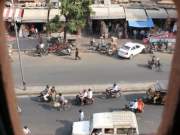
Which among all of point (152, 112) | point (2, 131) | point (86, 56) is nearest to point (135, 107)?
point (152, 112)

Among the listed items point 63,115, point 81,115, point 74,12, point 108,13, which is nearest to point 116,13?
point 108,13

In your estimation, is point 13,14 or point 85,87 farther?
point 13,14

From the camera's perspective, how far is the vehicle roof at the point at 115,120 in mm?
17438

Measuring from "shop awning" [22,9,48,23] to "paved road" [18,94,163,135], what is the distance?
32.1 ft

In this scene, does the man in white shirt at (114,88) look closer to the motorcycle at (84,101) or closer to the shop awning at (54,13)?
the motorcycle at (84,101)

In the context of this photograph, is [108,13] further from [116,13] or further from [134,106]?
[134,106]

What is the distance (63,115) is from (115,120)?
3888 mm

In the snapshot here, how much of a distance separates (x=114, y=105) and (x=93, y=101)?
0.99 metres

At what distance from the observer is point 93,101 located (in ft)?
73.4

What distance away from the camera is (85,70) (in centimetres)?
2622

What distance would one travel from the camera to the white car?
28.0 metres

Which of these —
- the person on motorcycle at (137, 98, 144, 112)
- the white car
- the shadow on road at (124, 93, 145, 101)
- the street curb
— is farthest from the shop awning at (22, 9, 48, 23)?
the person on motorcycle at (137, 98, 144, 112)

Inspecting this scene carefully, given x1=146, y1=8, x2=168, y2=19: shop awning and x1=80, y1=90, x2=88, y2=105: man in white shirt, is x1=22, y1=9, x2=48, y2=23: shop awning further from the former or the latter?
x1=80, y1=90, x2=88, y2=105: man in white shirt

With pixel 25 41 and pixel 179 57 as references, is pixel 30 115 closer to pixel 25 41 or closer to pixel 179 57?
pixel 25 41
